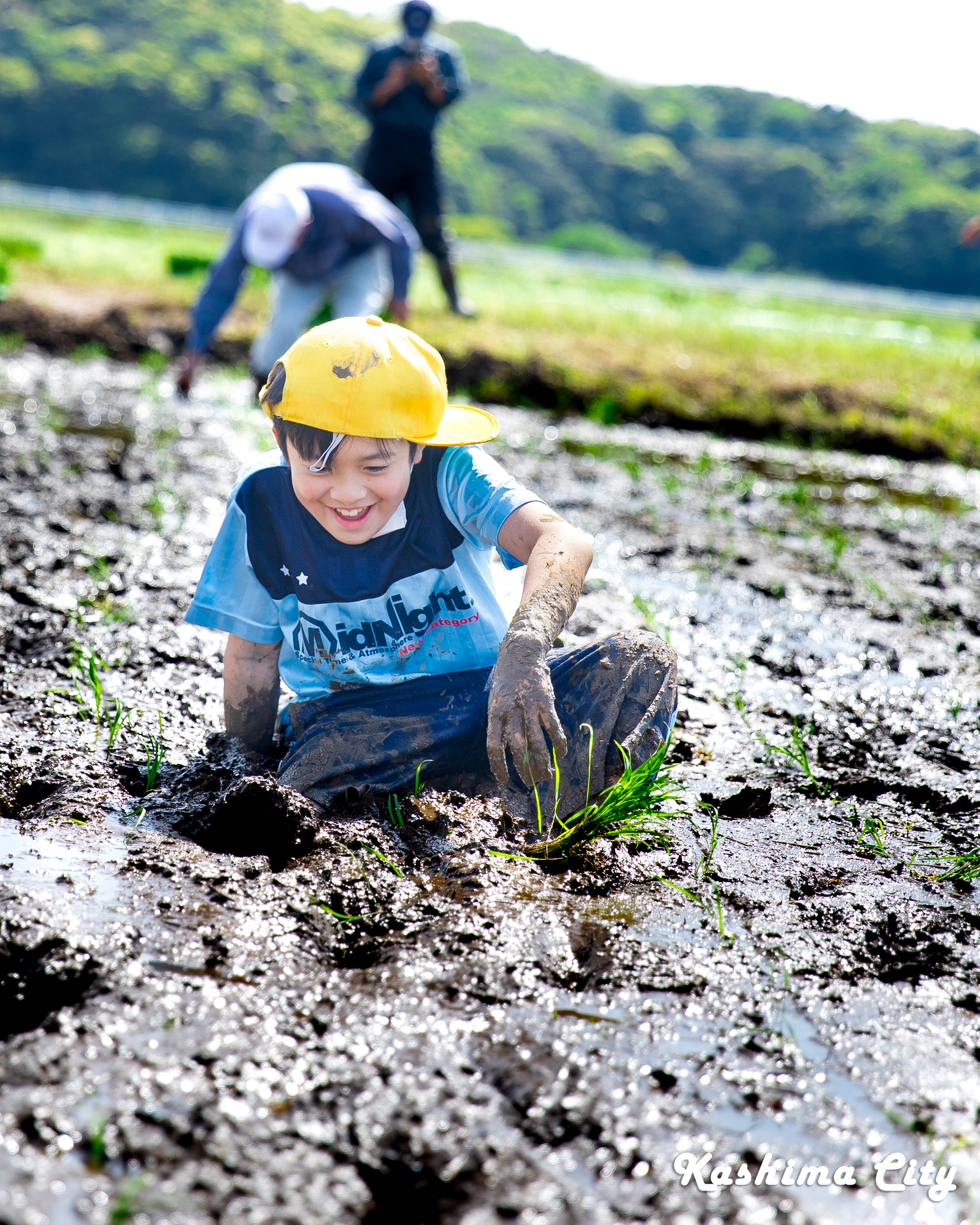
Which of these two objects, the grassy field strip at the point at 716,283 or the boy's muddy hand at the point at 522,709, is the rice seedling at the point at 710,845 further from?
the grassy field strip at the point at 716,283

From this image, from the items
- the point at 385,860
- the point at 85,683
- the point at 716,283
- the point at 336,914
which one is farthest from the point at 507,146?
the point at 336,914

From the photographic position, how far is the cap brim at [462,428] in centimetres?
209

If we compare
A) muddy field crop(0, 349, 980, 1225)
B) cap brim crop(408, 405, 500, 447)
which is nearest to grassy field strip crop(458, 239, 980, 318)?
muddy field crop(0, 349, 980, 1225)

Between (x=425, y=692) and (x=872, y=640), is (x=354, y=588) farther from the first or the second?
(x=872, y=640)

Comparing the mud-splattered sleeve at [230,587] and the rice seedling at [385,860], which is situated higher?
the mud-splattered sleeve at [230,587]

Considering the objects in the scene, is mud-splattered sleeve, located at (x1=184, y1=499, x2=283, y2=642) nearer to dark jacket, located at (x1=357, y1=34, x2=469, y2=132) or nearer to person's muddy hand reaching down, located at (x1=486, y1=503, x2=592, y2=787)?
person's muddy hand reaching down, located at (x1=486, y1=503, x2=592, y2=787)

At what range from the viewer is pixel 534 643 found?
1968 mm

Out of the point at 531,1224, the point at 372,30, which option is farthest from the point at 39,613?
the point at 372,30

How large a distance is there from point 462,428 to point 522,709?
637mm

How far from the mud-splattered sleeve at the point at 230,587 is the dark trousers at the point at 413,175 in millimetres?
7116

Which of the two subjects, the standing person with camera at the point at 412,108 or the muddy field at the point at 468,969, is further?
the standing person with camera at the point at 412,108

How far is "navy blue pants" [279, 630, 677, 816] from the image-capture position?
88.4 inches

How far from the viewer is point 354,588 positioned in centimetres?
226

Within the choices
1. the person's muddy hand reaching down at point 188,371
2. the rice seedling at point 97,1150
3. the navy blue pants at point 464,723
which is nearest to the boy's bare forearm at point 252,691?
the navy blue pants at point 464,723
